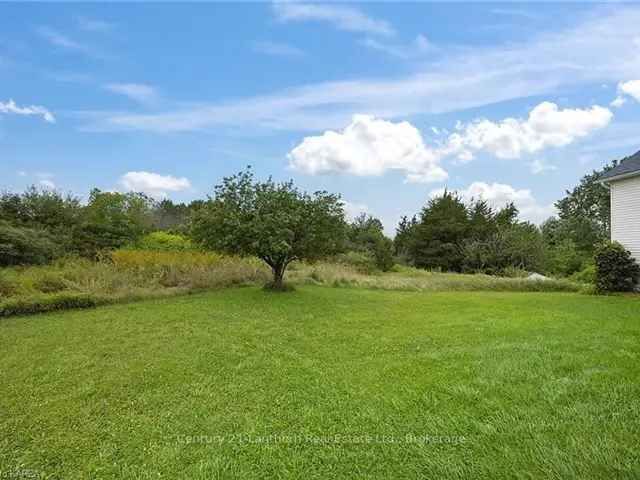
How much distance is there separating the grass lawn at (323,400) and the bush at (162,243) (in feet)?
27.3

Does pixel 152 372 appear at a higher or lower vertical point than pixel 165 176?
lower

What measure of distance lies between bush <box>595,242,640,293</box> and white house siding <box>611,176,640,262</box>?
26cm

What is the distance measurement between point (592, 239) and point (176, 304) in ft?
97.6

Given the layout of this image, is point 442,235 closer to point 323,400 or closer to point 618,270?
point 618,270

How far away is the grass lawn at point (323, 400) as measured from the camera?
6.84 feet

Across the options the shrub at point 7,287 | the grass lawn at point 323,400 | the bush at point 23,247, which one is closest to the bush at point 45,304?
the shrub at point 7,287

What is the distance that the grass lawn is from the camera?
2.09 m

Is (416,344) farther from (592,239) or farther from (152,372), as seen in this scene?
(592,239)

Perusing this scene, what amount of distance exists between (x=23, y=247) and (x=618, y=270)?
17.2 metres

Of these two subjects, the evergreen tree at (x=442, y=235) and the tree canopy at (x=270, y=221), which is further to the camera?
the evergreen tree at (x=442, y=235)

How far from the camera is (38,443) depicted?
2395mm

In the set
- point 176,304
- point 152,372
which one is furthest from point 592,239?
point 152,372

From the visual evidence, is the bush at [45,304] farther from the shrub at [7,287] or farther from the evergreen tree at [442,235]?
the evergreen tree at [442,235]

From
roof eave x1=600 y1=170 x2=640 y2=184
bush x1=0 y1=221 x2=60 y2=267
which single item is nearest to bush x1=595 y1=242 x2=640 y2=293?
roof eave x1=600 y1=170 x2=640 y2=184
